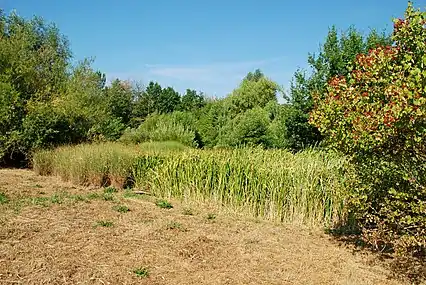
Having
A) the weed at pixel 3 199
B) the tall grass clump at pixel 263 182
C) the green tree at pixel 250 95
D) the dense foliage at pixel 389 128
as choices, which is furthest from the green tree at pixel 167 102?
the dense foliage at pixel 389 128

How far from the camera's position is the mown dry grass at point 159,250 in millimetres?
4309

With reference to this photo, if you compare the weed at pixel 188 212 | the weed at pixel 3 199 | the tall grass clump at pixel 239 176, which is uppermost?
the tall grass clump at pixel 239 176

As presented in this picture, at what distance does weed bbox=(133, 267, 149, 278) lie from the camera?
429 cm

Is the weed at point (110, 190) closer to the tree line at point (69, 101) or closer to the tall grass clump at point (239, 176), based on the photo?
the tall grass clump at point (239, 176)

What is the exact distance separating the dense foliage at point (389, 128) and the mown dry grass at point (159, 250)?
906mm

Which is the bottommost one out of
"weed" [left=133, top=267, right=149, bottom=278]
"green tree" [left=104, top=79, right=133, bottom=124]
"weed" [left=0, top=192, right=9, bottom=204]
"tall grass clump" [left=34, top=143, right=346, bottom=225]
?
"weed" [left=133, top=267, right=149, bottom=278]

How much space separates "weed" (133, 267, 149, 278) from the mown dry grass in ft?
0.04

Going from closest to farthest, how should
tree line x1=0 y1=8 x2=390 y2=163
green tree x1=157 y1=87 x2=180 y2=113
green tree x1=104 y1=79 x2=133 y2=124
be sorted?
tree line x1=0 y1=8 x2=390 y2=163, green tree x1=104 y1=79 x2=133 y2=124, green tree x1=157 y1=87 x2=180 y2=113

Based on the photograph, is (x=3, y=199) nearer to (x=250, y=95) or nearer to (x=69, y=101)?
(x=69, y=101)

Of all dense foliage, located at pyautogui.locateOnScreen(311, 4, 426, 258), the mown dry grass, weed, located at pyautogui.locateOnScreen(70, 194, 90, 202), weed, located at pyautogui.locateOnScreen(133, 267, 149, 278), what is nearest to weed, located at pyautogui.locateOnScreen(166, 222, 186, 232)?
the mown dry grass

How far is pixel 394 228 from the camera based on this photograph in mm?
4453

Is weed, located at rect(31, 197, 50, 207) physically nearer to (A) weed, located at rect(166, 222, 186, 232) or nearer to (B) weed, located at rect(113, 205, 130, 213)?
(B) weed, located at rect(113, 205, 130, 213)

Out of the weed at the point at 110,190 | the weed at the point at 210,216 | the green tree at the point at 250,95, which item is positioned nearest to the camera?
the weed at the point at 210,216

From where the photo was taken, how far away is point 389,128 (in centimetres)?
389
